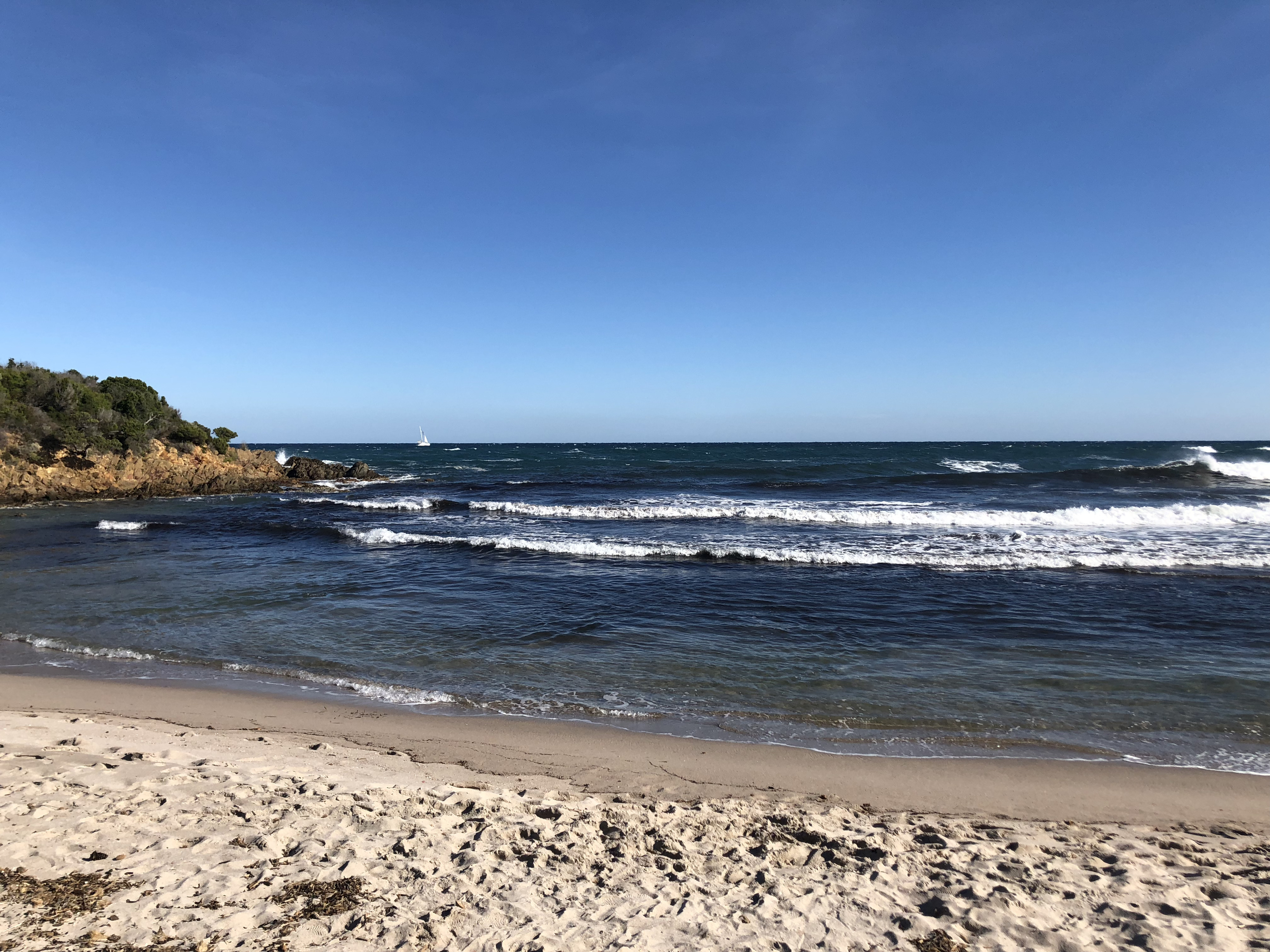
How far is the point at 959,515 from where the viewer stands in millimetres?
20672

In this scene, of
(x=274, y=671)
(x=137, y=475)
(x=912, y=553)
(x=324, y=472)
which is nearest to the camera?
(x=274, y=671)

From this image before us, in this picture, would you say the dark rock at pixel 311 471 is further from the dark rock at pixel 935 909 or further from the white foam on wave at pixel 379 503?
the dark rock at pixel 935 909

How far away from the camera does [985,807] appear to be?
4.52m

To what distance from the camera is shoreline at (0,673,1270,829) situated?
15.0ft

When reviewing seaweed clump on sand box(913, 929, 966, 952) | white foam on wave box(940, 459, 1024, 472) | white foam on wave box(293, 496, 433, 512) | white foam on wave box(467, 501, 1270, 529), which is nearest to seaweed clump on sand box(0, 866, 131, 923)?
seaweed clump on sand box(913, 929, 966, 952)

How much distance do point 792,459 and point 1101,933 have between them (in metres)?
56.6

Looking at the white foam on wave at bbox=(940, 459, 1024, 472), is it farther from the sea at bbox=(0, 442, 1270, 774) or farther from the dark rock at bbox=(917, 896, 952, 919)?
the dark rock at bbox=(917, 896, 952, 919)

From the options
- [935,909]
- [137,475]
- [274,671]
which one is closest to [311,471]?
[137,475]

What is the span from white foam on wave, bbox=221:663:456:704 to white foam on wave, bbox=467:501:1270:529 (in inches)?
598

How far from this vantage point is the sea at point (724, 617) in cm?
625

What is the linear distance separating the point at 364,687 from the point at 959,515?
19170mm

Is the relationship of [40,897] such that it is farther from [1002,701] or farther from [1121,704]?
[1121,704]

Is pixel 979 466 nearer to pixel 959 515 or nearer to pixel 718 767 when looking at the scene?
pixel 959 515

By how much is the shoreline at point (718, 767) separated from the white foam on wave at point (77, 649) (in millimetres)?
1372
